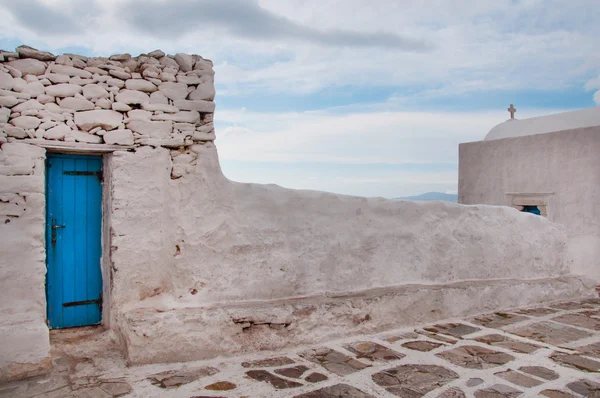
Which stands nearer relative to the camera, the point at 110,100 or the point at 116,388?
the point at 116,388

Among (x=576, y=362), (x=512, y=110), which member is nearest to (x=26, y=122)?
(x=576, y=362)

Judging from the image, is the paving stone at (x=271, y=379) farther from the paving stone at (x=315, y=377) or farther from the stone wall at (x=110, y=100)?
the stone wall at (x=110, y=100)

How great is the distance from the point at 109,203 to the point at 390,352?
2764 mm

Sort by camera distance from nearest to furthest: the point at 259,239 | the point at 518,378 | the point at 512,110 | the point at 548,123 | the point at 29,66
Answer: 1. the point at 518,378
2. the point at 29,66
3. the point at 259,239
4. the point at 548,123
5. the point at 512,110

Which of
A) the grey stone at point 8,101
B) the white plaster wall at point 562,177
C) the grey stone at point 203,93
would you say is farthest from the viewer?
the white plaster wall at point 562,177

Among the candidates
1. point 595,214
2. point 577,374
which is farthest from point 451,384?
point 595,214

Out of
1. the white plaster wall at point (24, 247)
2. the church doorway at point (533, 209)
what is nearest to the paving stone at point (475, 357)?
the white plaster wall at point (24, 247)

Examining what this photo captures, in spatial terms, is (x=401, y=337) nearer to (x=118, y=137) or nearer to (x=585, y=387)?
(x=585, y=387)

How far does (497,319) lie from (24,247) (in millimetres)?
4695

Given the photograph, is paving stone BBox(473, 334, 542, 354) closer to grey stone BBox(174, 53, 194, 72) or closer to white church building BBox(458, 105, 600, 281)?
grey stone BBox(174, 53, 194, 72)

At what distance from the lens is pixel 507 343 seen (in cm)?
433

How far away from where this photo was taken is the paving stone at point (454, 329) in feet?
15.1

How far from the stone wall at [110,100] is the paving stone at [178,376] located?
166 cm

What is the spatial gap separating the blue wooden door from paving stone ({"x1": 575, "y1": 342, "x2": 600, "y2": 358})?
4343mm
